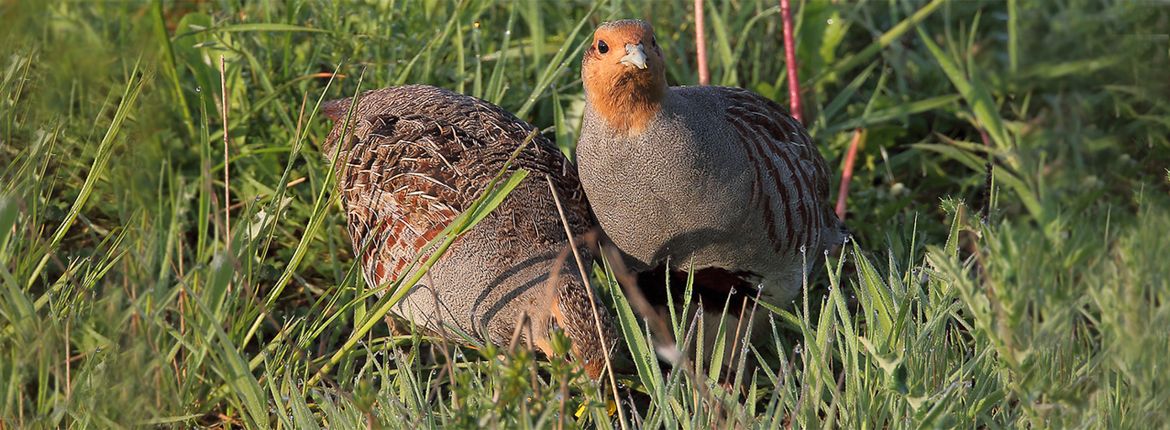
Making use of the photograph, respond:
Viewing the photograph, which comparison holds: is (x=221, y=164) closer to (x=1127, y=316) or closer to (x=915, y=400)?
(x=915, y=400)

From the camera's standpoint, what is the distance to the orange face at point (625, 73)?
3055mm

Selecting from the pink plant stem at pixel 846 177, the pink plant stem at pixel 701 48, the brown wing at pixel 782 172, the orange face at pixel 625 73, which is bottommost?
the pink plant stem at pixel 846 177

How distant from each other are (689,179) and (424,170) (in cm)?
83

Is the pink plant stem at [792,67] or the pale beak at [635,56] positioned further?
the pink plant stem at [792,67]

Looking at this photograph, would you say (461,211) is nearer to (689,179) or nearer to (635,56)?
(689,179)

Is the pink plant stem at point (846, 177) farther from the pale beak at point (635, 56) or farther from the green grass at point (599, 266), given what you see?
the pale beak at point (635, 56)

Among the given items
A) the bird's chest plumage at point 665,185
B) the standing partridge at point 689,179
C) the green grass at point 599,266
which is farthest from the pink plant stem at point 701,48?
the bird's chest plumage at point 665,185

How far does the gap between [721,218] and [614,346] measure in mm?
492

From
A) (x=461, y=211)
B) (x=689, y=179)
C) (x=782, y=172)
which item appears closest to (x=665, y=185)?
(x=689, y=179)

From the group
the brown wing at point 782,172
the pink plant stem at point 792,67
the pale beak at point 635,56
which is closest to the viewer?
the pale beak at point 635,56

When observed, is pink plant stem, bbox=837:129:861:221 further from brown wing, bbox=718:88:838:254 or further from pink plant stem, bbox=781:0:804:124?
brown wing, bbox=718:88:838:254

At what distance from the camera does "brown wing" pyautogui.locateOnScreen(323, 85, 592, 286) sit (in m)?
3.53

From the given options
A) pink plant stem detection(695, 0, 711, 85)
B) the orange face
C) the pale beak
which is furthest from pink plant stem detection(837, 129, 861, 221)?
the pale beak

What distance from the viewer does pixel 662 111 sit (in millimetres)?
3230
